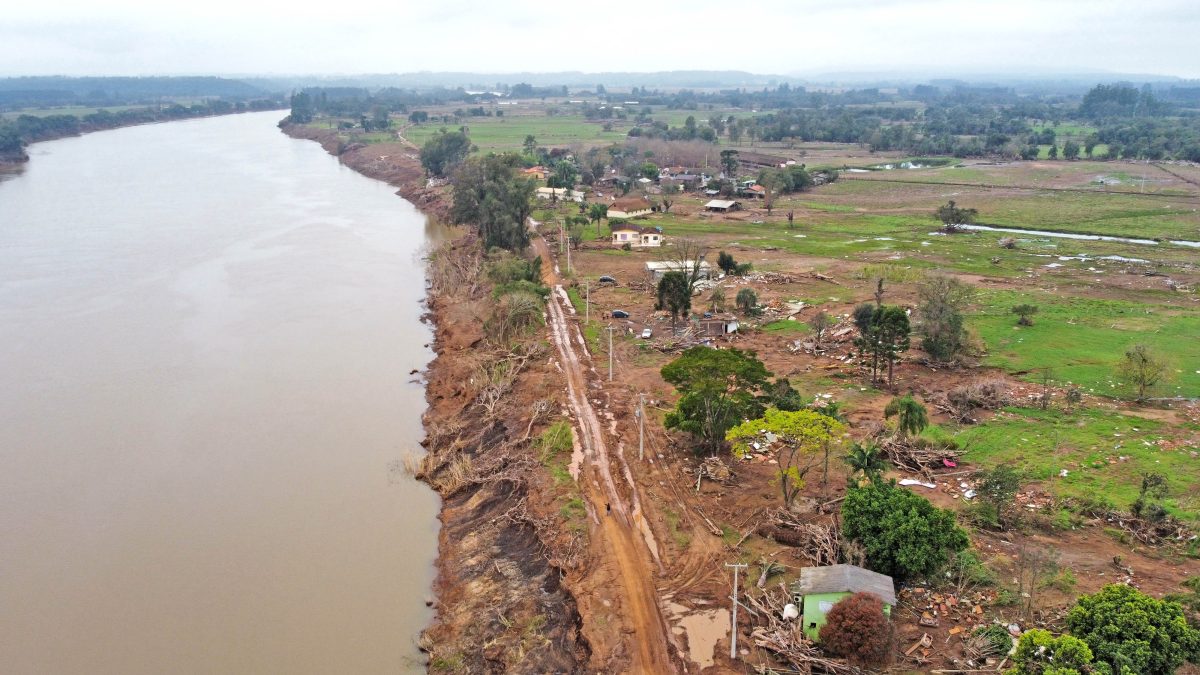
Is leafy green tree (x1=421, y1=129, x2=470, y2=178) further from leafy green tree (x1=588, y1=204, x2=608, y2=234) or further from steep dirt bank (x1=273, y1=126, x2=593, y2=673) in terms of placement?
steep dirt bank (x1=273, y1=126, x2=593, y2=673)

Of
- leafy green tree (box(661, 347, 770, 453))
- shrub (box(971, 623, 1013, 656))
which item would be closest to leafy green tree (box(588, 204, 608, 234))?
leafy green tree (box(661, 347, 770, 453))

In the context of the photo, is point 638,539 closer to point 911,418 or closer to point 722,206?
point 911,418

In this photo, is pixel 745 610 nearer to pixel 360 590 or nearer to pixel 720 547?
pixel 720 547

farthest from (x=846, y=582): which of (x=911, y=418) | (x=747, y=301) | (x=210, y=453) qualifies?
(x=747, y=301)

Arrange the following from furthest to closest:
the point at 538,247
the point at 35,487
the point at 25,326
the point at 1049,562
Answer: the point at 538,247, the point at 25,326, the point at 35,487, the point at 1049,562

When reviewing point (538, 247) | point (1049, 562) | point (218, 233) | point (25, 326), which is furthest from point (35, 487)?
point (218, 233)

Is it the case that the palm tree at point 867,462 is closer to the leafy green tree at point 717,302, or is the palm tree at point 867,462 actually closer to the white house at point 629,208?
the leafy green tree at point 717,302
